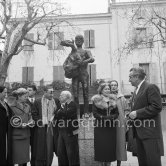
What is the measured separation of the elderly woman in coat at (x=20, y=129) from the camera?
199 inches

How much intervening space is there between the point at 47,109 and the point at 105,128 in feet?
4.70

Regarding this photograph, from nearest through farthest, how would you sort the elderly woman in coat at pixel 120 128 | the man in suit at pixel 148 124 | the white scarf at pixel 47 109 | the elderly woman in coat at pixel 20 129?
the man in suit at pixel 148 124 → the elderly woman in coat at pixel 20 129 → the elderly woman in coat at pixel 120 128 → the white scarf at pixel 47 109

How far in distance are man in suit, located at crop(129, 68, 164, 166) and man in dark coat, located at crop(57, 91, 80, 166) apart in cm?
156

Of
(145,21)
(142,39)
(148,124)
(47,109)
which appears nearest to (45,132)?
(47,109)

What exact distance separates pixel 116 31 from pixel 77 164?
17.3 meters

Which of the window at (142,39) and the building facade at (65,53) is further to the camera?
the building facade at (65,53)

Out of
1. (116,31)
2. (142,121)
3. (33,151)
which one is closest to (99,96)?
(142,121)

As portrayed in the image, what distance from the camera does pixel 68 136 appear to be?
17.4 ft

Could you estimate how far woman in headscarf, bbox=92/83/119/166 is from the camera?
5191 mm

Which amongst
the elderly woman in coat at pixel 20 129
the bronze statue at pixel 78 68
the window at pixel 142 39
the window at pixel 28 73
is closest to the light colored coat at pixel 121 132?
the bronze statue at pixel 78 68

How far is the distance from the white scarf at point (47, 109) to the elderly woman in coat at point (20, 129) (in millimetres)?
354

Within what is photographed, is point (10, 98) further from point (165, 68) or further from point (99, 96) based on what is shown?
point (165, 68)

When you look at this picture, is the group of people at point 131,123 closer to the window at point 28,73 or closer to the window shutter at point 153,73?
the window shutter at point 153,73

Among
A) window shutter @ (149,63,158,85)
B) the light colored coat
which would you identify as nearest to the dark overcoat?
the light colored coat
